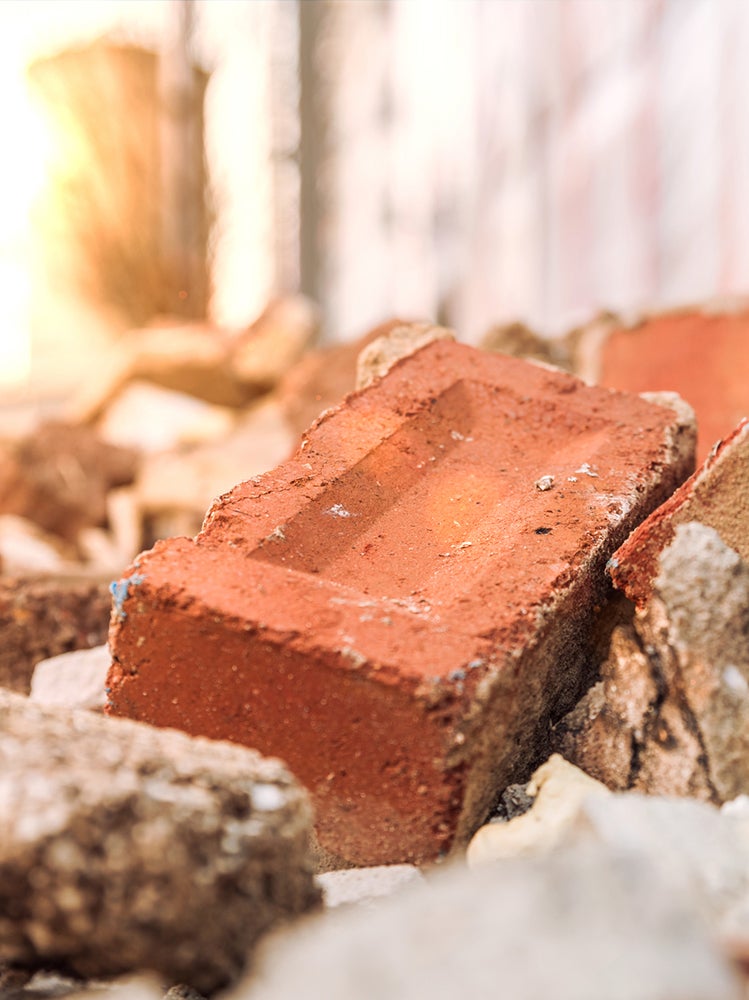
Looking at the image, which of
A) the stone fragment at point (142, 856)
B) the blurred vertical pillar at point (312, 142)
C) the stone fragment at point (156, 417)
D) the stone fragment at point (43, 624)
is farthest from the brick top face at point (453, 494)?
the blurred vertical pillar at point (312, 142)

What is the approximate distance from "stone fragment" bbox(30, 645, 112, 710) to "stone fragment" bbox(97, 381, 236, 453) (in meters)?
3.42

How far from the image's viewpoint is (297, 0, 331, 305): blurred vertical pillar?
8203 mm

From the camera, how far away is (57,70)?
8.12m

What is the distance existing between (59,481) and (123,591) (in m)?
3.57

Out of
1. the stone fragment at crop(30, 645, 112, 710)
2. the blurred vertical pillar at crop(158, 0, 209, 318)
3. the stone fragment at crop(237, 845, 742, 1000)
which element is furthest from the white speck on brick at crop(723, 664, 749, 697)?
the blurred vertical pillar at crop(158, 0, 209, 318)

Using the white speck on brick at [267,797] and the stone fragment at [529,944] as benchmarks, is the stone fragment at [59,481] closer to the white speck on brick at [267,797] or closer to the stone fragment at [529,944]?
the white speck on brick at [267,797]

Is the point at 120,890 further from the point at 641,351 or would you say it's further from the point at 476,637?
the point at 641,351

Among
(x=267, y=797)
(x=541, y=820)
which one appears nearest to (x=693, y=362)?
(x=541, y=820)

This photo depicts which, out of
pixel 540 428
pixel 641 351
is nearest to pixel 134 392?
pixel 641 351

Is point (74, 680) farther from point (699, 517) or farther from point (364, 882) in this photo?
point (699, 517)

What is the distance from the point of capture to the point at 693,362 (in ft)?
10.6

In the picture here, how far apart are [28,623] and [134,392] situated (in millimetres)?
→ 3801

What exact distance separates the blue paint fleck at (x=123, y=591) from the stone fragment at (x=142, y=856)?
0.24 metres

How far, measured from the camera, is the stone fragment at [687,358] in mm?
3062
